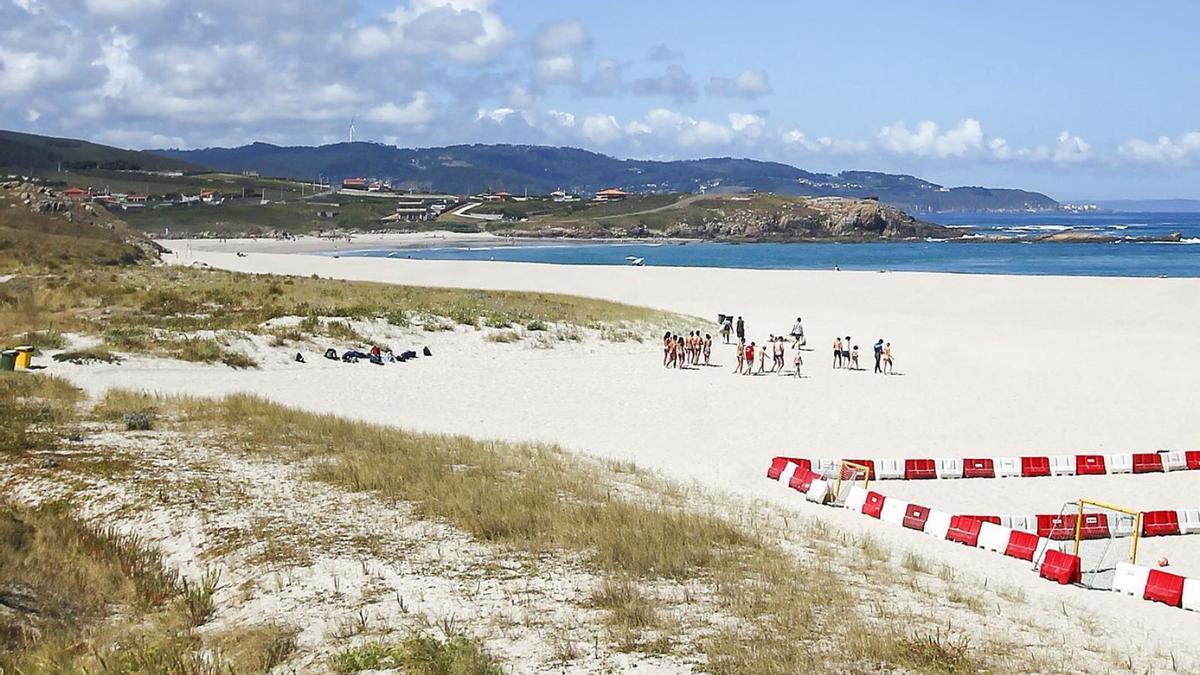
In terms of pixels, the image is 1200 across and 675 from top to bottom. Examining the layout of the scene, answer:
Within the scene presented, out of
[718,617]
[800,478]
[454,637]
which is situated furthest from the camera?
[800,478]

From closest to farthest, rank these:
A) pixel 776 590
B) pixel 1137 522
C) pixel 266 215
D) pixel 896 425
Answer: pixel 776 590 < pixel 1137 522 < pixel 896 425 < pixel 266 215

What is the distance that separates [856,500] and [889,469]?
2.02 meters

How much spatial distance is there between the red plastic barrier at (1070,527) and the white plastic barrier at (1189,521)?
3.44 ft

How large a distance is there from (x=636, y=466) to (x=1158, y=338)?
87.2 feet

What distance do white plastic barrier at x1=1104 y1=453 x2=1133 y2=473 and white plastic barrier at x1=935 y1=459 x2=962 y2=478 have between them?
2606 mm

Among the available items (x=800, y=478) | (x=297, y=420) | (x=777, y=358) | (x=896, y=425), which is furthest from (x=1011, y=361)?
(x=297, y=420)

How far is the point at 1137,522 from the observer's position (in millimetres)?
11680

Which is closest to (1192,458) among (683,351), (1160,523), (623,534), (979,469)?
(979,469)

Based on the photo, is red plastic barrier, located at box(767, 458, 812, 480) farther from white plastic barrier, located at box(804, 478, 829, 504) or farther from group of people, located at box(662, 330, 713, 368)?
group of people, located at box(662, 330, 713, 368)

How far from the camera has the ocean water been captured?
269 feet

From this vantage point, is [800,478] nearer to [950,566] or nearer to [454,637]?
[950,566]

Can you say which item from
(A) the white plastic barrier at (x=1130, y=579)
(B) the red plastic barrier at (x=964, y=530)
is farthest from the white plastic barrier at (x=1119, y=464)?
(A) the white plastic barrier at (x=1130, y=579)

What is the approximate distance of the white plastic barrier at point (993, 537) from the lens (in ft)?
39.9

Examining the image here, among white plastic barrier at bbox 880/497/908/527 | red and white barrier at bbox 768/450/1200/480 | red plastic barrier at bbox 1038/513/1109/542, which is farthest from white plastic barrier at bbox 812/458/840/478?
red plastic barrier at bbox 1038/513/1109/542
